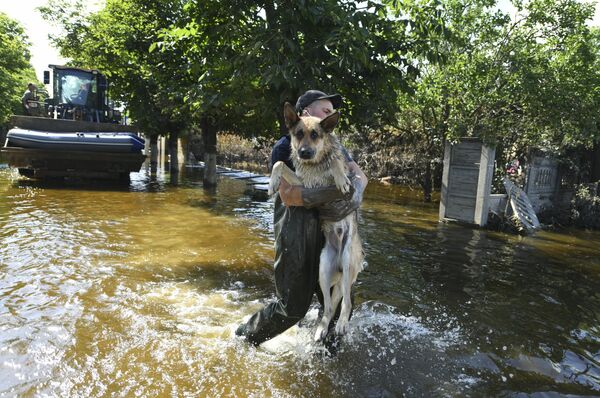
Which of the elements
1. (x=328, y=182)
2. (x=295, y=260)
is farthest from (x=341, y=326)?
(x=328, y=182)

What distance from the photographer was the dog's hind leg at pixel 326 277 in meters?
3.24

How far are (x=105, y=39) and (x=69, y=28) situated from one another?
400 centimetres

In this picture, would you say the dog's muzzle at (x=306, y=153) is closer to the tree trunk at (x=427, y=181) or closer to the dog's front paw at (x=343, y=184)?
the dog's front paw at (x=343, y=184)

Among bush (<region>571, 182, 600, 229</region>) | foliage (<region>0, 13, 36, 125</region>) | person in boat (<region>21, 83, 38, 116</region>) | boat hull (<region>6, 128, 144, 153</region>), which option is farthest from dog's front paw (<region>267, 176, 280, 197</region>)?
foliage (<region>0, 13, 36, 125</region>)

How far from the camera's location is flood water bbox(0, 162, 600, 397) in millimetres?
3268

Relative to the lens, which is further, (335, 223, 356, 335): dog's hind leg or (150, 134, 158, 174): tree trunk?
(150, 134, 158, 174): tree trunk

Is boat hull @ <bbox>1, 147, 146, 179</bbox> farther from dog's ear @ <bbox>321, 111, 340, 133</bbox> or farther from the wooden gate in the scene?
dog's ear @ <bbox>321, 111, 340, 133</bbox>

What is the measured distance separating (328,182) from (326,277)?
773mm

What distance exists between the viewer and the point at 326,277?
3.23 meters

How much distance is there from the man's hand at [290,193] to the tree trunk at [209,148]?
12.7 m

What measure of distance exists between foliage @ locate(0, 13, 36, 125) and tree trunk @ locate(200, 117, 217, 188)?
22055mm

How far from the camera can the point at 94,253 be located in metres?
6.40

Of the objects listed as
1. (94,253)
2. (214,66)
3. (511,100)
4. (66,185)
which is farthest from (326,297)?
(66,185)

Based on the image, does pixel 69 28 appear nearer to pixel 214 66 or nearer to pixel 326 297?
pixel 214 66
